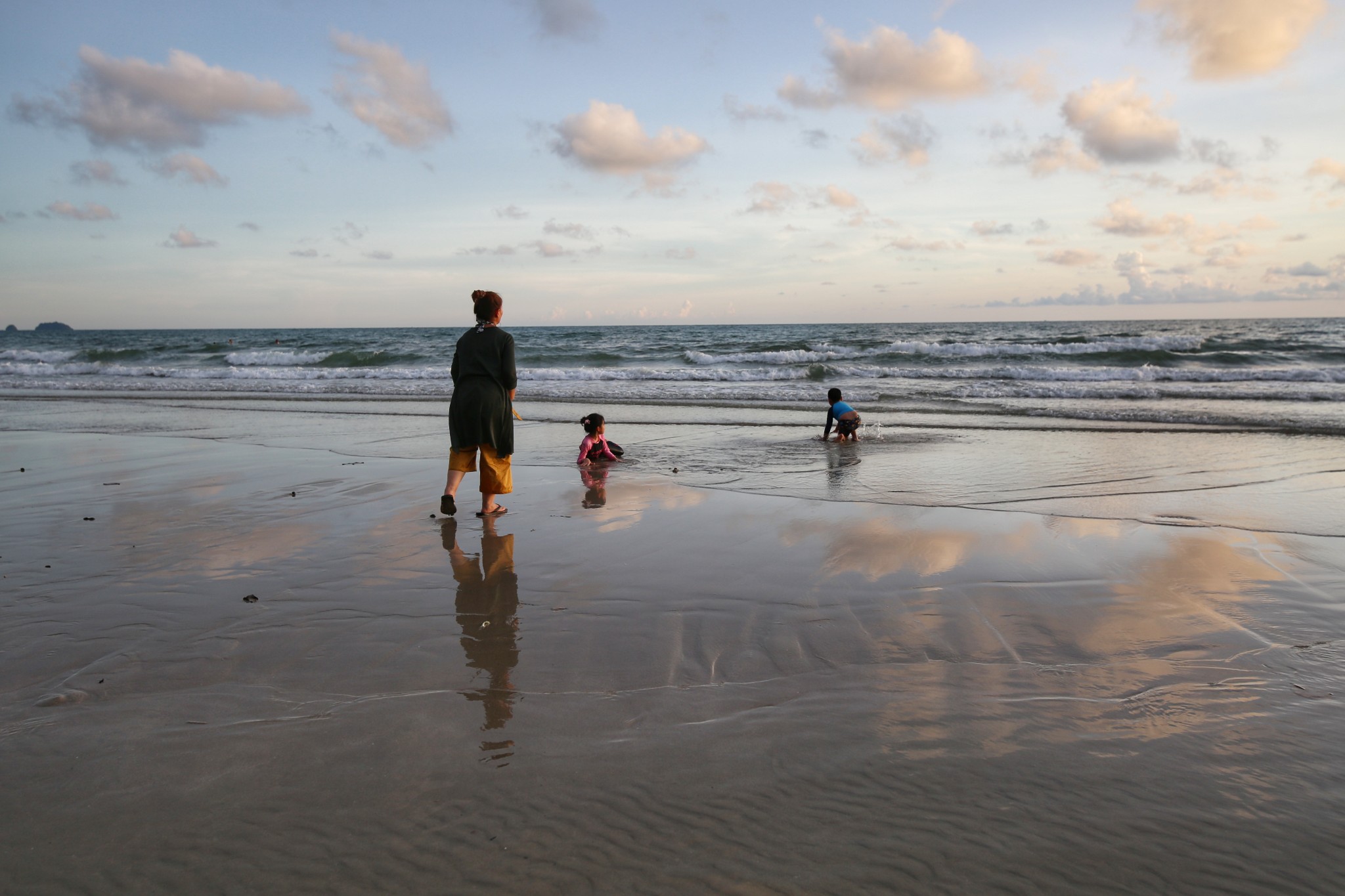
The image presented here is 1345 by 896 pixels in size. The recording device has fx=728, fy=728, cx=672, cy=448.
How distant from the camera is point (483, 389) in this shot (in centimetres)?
632

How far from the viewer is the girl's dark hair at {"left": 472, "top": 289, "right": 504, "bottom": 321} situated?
6180mm

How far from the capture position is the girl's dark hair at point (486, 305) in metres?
6.18

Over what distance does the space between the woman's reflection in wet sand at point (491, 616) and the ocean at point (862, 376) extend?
9.40 metres

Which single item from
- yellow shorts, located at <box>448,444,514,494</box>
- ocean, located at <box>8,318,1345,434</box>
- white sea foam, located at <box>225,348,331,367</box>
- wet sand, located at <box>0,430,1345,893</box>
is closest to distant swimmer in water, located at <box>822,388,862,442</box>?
ocean, located at <box>8,318,1345,434</box>

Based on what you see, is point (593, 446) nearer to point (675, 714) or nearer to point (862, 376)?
point (675, 714)

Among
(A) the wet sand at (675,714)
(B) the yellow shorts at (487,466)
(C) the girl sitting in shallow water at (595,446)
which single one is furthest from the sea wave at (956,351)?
(A) the wet sand at (675,714)

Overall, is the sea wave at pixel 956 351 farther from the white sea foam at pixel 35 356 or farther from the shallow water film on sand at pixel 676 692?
the white sea foam at pixel 35 356

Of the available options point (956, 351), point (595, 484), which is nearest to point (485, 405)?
point (595, 484)

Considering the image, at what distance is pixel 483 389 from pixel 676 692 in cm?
406

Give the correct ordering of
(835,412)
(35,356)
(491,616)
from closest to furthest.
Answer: (491,616)
(835,412)
(35,356)

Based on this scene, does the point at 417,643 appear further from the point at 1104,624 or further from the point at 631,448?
the point at 631,448

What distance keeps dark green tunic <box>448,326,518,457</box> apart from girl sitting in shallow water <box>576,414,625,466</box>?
244 centimetres

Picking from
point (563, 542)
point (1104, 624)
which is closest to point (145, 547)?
point (563, 542)

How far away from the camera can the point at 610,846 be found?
2021 millimetres
